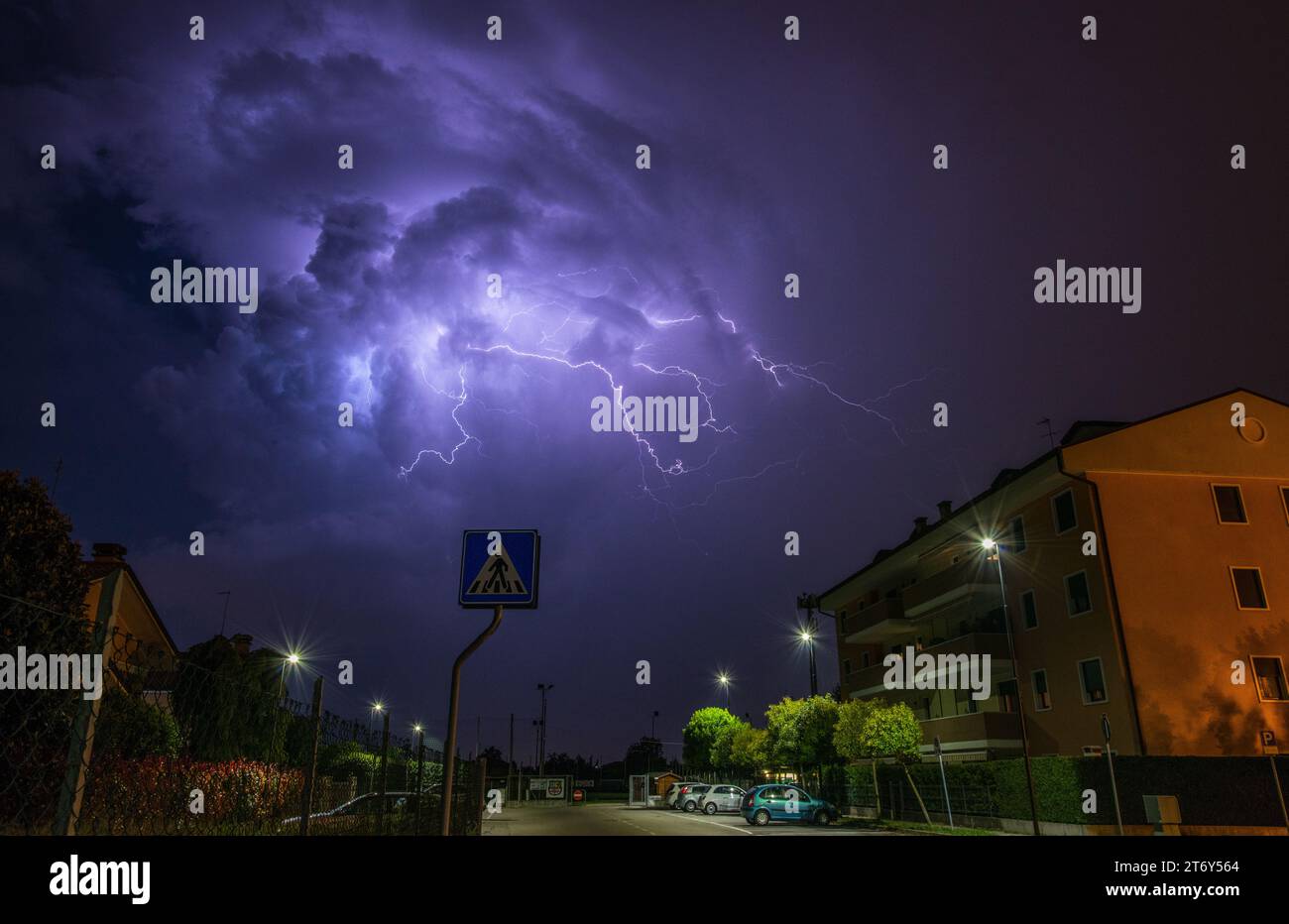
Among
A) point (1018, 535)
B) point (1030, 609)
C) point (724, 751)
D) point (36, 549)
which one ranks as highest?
point (1018, 535)

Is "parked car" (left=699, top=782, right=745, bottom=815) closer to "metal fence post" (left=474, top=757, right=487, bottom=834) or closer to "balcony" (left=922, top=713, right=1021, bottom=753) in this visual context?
"balcony" (left=922, top=713, right=1021, bottom=753)

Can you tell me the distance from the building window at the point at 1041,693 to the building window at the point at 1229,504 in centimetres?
840

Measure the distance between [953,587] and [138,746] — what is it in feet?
113

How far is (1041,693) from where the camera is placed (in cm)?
2955

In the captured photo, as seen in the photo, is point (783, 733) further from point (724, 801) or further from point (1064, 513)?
point (1064, 513)

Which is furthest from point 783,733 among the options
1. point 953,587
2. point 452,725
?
point 452,725

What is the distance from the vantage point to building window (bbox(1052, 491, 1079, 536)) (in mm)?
28352

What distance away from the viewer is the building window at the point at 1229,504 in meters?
27.5

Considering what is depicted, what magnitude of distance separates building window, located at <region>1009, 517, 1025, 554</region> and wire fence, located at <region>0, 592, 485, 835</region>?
27.2 meters

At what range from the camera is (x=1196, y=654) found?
83.6 ft

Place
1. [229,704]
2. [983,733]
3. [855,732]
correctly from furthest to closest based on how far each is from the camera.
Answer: [855,732] < [983,733] < [229,704]

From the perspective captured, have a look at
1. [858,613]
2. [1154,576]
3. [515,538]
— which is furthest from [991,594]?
[515,538]

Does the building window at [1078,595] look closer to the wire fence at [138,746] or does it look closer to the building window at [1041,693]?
the building window at [1041,693]
